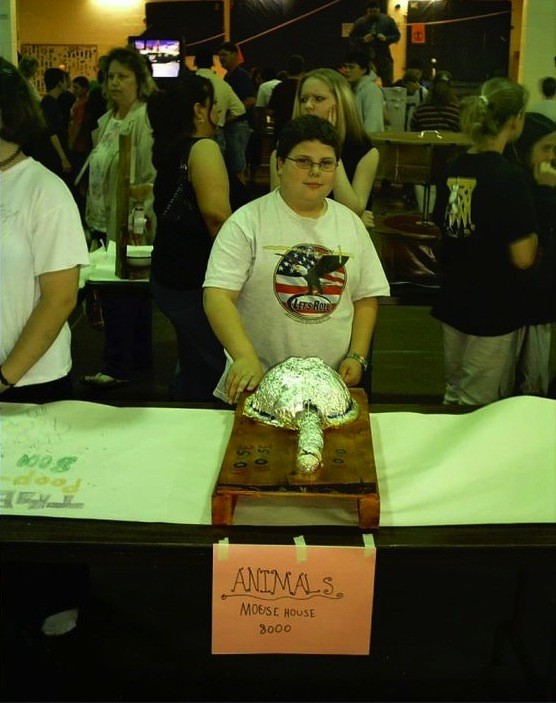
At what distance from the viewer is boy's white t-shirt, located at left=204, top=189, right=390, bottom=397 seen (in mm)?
1769

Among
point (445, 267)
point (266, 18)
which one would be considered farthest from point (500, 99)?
point (266, 18)

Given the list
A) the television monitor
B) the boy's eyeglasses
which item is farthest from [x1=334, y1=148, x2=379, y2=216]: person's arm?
the television monitor

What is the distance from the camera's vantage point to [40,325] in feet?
5.30

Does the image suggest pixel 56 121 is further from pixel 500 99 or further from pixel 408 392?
pixel 500 99

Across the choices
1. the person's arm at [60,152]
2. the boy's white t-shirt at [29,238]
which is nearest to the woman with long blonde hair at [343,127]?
the boy's white t-shirt at [29,238]

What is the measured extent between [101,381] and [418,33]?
8722 millimetres

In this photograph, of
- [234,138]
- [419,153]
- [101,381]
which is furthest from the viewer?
[234,138]

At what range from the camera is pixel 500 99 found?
2520 mm

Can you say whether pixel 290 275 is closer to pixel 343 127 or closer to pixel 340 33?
pixel 343 127

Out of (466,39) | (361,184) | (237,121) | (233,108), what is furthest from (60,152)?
(466,39)

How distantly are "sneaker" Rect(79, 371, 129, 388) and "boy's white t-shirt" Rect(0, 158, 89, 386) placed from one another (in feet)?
7.61

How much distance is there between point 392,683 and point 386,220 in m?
1.57

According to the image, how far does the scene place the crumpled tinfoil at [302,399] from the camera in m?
1.39

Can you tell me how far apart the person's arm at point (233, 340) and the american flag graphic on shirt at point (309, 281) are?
0.34 feet
